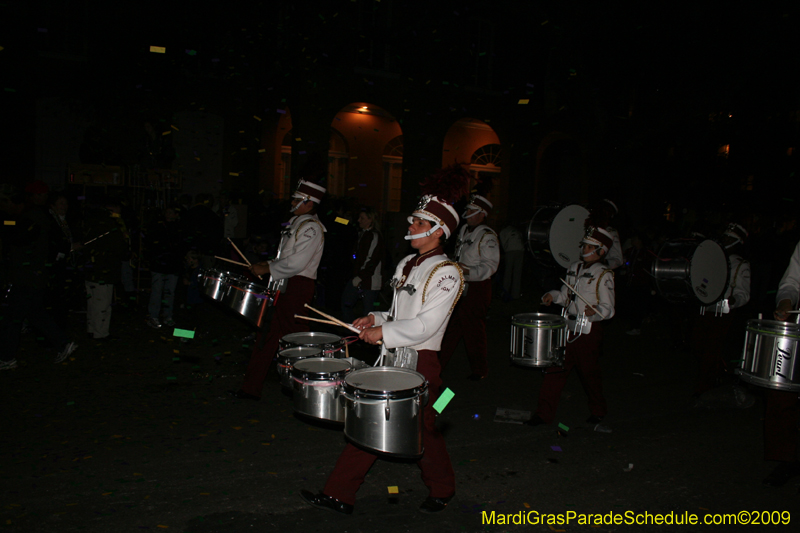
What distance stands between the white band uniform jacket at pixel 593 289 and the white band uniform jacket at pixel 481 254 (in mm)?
1657

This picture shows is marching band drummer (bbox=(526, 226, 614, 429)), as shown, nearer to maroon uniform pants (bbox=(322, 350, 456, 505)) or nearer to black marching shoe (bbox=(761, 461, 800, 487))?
black marching shoe (bbox=(761, 461, 800, 487))

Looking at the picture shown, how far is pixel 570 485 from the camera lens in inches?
169

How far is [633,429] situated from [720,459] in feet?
2.72

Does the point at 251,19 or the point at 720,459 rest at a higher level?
the point at 251,19

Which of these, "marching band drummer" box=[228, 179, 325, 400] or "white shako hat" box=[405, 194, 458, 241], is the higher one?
"white shako hat" box=[405, 194, 458, 241]

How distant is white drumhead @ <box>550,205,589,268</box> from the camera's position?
288 inches

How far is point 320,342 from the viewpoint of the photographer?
444 cm

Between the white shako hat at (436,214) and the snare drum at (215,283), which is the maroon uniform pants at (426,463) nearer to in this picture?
the white shako hat at (436,214)

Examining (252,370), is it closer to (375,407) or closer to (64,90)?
(375,407)

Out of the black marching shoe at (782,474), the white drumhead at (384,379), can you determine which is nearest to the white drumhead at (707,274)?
the black marching shoe at (782,474)

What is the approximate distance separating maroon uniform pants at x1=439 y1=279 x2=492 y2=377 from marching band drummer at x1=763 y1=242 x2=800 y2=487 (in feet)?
10.2

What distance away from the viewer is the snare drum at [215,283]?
229 inches

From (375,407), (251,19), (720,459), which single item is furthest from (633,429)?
(251,19)

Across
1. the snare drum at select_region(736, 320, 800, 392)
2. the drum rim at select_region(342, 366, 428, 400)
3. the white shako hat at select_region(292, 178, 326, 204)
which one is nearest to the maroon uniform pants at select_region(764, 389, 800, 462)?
the snare drum at select_region(736, 320, 800, 392)
